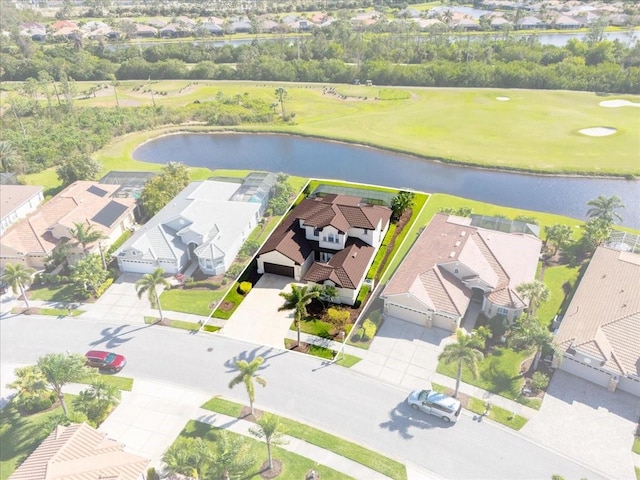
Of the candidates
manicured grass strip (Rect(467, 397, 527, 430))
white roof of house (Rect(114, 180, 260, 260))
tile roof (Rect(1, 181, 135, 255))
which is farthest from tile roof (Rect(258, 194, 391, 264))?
manicured grass strip (Rect(467, 397, 527, 430))

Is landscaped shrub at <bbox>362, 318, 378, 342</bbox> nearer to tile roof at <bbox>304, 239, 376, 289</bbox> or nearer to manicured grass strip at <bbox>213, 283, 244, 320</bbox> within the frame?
tile roof at <bbox>304, 239, 376, 289</bbox>

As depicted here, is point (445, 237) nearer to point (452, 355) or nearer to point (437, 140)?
point (452, 355)

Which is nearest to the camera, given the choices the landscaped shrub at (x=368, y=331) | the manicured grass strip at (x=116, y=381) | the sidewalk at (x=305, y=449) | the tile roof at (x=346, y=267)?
the sidewalk at (x=305, y=449)

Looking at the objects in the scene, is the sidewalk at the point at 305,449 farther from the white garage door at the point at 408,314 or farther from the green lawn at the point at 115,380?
the white garage door at the point at 408,314

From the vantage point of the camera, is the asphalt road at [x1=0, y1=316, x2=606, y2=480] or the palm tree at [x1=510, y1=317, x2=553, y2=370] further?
the palm tree at [x1=510, y1=317, x2=553, y2=370]

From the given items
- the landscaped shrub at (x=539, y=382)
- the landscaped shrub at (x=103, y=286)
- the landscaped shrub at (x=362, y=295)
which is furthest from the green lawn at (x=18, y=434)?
the landscaped shrub at (x=539, y=382)

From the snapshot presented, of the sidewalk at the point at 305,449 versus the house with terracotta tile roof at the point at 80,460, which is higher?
the house with terracotta tile roof at the point at 80,460
